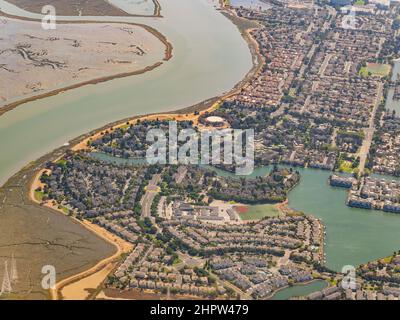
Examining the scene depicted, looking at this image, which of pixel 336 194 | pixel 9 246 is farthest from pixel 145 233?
pixel 336 194

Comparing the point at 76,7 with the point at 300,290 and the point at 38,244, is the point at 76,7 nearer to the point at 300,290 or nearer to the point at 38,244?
the point at 38,244

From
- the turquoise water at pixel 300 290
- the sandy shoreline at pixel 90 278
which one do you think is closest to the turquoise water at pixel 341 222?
the turquoise water at pixel 300 290

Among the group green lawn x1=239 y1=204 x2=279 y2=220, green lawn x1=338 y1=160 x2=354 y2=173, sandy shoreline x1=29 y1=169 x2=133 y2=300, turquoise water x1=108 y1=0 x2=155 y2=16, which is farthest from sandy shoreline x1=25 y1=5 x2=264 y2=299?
green lawn x1=338 y1=160 x2=354 y2=173

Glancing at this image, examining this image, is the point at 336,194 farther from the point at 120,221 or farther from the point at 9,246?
the point at 9,246

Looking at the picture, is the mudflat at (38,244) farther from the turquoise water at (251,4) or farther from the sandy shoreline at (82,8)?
the turquoise water at (251,4)

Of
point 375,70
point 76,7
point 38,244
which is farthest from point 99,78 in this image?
point 38,244

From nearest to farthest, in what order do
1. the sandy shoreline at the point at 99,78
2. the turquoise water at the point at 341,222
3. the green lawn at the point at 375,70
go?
the turquoise water at the point at 341,222
the sandy shoreline at the point at 99,78
the green lawn at the point at 375,70
